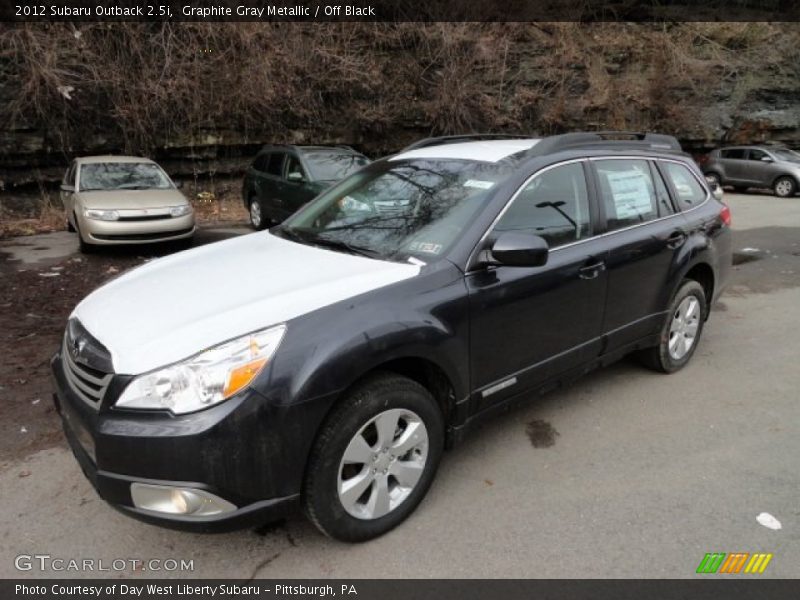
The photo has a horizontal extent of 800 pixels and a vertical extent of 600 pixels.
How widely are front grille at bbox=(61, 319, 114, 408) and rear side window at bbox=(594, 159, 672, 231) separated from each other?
295cm

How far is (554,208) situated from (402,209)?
0.90m

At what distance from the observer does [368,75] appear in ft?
55.1

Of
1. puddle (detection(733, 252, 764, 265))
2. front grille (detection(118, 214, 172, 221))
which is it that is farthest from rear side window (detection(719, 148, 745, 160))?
front grille (detection(118, 214, 172, 221))

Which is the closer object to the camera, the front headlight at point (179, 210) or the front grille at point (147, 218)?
the front grille at point (147, 218)

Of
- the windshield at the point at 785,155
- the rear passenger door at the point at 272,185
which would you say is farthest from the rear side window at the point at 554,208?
the windshield at the point at 785,155

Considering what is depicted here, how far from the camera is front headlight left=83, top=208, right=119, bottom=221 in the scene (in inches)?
333

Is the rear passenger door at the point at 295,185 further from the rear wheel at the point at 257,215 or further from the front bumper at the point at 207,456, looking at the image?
the front bumper at the point at 207,456

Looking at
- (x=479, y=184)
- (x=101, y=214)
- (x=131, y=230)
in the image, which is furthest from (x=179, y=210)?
(x=479, y=184)

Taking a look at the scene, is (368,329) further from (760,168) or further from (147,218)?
(760,168)

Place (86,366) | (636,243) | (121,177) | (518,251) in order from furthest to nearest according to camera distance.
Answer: (121,177)
(636,243)
(518,251)
(86,366)

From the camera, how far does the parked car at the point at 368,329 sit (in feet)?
7.12

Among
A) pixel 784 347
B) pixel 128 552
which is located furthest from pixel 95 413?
pixel 784 347

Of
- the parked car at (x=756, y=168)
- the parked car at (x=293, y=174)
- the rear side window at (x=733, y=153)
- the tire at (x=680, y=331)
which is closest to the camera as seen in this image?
the tire at (x=680, y=331)

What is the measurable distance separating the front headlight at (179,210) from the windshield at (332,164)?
2.17 meters
